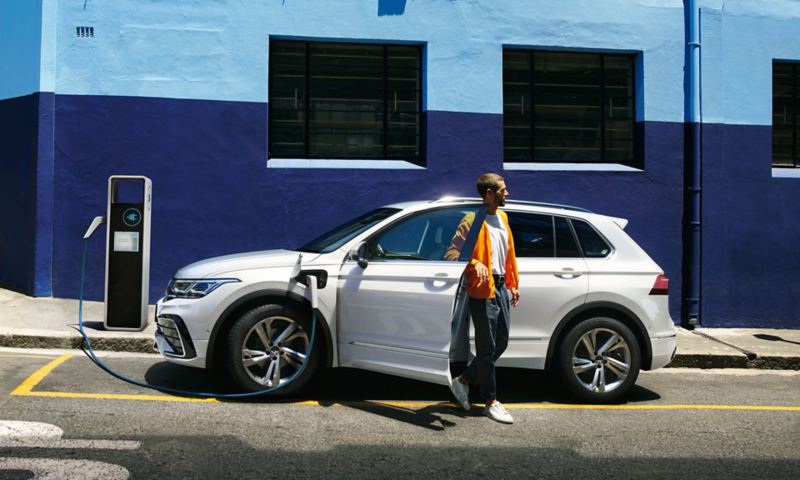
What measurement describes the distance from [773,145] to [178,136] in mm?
9180

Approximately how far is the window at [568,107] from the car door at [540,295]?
4.74m

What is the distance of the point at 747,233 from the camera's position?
1072 centimetres

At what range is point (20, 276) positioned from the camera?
32.4 feet

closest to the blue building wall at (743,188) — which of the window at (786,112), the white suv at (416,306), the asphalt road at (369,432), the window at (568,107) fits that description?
the window at (786,112)

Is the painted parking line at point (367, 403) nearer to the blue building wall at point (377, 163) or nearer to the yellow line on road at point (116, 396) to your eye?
the yellow line on road at point (116, 396)

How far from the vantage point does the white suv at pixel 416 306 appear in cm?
577

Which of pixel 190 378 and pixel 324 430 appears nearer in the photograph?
pixel 324 430

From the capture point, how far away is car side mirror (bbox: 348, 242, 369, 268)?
5.88m

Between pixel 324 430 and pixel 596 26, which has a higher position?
pixel 596 26

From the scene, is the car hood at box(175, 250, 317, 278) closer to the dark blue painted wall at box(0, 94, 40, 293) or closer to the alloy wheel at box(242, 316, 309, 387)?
the alloy wheel at box(242, 316, 309, 387)

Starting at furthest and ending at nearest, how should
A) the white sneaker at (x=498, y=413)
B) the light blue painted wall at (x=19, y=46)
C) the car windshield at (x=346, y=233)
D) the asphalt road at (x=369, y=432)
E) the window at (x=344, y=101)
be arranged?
the window at (x=344, y=101), the light blue painted wall at (x=19, y=46), the car windshield at (x=346, y=233), the white sneaker at (x=498, y=413), the asphalt road at (x=369, y=432)

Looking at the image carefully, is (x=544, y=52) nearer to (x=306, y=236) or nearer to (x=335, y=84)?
(x=335, y=84)

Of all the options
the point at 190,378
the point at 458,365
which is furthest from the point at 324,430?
the point at 190,378

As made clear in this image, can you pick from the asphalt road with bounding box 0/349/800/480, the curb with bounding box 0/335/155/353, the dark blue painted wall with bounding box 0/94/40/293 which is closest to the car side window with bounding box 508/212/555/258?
the asphalt road with bounding box 0/349/800/480
